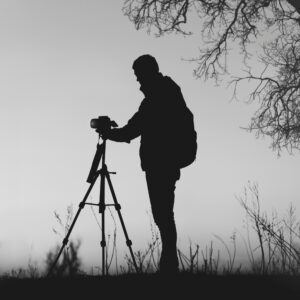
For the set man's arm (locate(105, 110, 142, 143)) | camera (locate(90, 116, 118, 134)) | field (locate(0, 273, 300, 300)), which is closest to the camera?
field (locate(0, 273, 300, 300))

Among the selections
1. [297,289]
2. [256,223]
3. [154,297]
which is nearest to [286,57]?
[256,223]

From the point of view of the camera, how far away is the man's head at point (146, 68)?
4.06 m

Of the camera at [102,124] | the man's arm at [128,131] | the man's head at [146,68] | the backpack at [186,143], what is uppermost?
the man's head at [146,68]

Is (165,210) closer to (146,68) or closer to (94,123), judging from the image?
(94,123)

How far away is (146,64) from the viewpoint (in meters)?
4.06

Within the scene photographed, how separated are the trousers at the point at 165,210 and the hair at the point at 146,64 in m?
1.02

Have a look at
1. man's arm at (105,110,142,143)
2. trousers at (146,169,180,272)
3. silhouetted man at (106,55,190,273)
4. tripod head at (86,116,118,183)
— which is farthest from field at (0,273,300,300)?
man's arm at (105,110,142,143)

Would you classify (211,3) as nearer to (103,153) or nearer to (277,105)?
(277,105)

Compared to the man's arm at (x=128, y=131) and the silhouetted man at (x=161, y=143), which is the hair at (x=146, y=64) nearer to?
the silhouetted man at (x=161, y=143)

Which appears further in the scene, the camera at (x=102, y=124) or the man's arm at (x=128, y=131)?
the camera at (x=102, y=124)

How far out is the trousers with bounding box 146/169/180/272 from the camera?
3.89 metres

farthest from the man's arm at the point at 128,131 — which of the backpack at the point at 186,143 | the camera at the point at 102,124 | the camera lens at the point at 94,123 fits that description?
the backpack at the point at 186,143

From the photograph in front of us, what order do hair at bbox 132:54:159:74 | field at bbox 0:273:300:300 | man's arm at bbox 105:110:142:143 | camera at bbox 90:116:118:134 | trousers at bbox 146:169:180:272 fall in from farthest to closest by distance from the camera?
camera at bbox 90:116:118:134
man's arm at bbox 105:110:142:143
hair at bbox 132:54:159:74
trousers at bbox 146:169:180:272
field at bbox 0:273:300:300

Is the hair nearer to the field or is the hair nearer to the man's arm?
the man's arm
